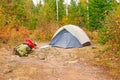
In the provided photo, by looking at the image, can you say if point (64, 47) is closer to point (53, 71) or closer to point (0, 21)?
point (0, 21)

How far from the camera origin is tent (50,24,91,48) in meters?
17.0

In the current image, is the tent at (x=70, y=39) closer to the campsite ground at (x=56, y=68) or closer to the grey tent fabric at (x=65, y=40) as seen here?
the grey tent fabric at (x=65, y=40)

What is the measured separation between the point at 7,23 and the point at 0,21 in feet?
6.26

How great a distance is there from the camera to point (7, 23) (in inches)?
801

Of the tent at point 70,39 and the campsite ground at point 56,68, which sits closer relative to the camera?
the campsite ground at point 56,68

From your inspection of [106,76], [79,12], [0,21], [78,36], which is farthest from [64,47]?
[79,12]

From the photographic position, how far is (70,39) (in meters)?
17.3

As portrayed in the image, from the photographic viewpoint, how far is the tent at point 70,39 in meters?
17.0

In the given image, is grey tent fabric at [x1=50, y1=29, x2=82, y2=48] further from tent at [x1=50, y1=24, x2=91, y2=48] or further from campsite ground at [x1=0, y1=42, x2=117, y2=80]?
campsite ground at [x1=0, y1=42, x2=117, y2=80]

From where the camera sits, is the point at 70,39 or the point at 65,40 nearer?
the point at 70,39

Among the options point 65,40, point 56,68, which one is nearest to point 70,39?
point 65,40

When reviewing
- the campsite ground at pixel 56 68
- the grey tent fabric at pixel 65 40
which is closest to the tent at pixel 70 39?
the grey tent fabric at pixel 65 40

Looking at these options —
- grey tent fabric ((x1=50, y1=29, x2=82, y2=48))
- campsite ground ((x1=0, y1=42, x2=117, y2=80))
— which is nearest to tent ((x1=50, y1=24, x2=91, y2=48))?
grey tent fabric ((x1=50, y1=29, x2=82, y2=48))

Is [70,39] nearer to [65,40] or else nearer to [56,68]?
[65,40]
